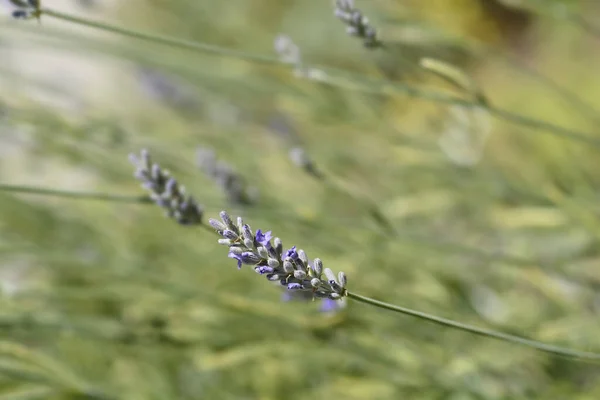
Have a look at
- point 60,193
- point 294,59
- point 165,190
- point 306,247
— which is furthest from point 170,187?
point 306,247

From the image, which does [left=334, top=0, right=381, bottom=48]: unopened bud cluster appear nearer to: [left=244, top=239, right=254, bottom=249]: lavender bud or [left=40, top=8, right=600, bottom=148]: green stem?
[left=40, top=8, right=600, bottom=148]: green stem

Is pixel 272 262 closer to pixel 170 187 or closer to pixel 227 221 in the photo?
pixel 227 221

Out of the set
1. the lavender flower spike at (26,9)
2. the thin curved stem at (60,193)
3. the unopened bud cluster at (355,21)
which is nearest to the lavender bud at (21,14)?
the lavender flower spike at (26,9)

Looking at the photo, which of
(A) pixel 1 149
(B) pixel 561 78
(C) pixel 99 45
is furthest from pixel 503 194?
(A) pixel 1 149

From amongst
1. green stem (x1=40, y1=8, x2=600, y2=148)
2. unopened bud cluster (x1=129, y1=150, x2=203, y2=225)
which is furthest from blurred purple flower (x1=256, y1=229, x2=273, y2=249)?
green stem (x1=40, y1=8, x2=600, y2=148)

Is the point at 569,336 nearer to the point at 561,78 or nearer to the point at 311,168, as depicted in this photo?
the point at 311,168

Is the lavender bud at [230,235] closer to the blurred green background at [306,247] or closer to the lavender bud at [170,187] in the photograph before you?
the lavender bud at [170,187]
